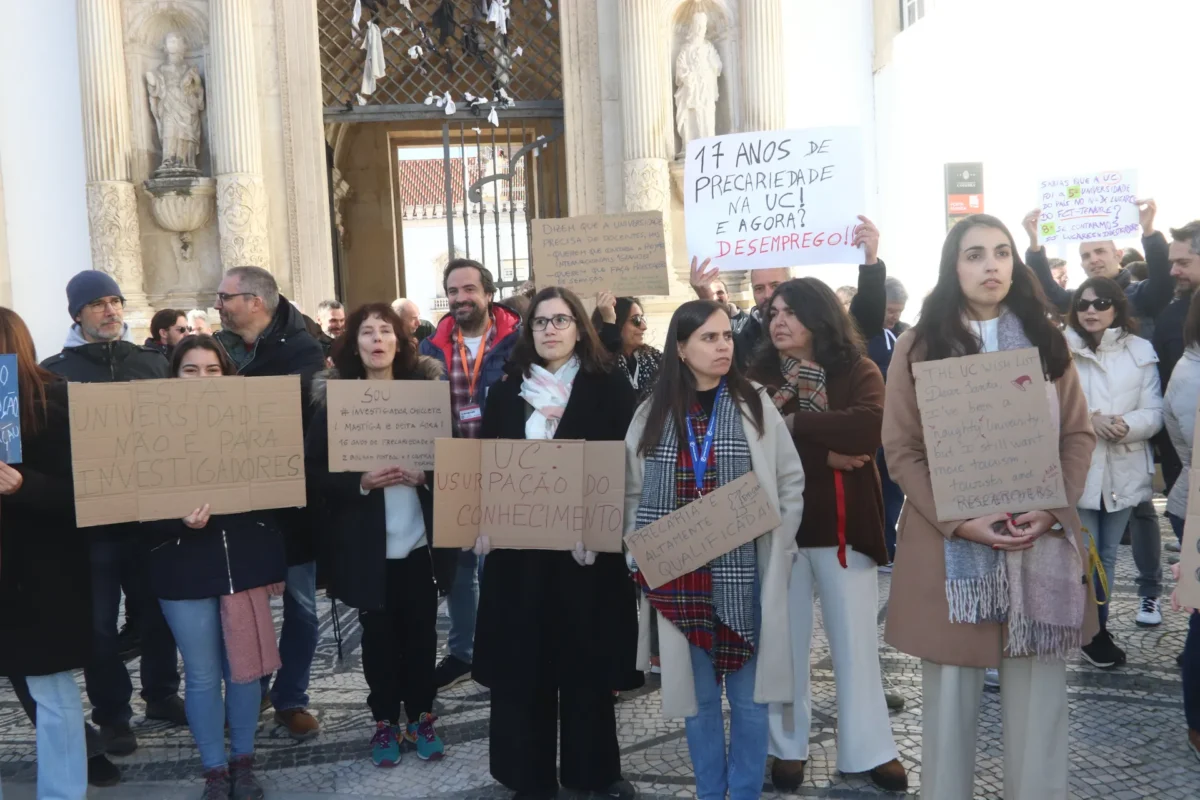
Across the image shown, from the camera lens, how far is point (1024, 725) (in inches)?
122

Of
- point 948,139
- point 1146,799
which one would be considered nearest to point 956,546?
point 1146,799

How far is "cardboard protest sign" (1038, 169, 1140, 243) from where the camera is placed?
7750mm

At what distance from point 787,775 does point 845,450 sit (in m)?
1.20

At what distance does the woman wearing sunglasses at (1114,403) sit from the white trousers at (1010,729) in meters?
2.14

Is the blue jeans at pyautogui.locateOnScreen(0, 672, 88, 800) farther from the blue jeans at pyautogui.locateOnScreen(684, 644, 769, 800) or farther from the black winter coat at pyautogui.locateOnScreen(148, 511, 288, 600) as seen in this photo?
the blue jeans at pyautogui.locateOnScreen(684, 644, 769, 800)

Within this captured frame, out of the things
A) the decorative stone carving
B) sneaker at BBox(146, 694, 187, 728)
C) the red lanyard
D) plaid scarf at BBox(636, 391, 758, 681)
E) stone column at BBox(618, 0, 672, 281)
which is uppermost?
stone column at BBox(618, 0, 672, 281)

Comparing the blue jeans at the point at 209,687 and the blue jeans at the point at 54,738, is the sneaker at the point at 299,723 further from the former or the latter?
the blue jeans at the point at 54,738

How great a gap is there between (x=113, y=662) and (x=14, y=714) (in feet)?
2.84

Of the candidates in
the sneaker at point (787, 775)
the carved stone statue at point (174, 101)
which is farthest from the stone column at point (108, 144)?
the sneaker at point (787, 775)

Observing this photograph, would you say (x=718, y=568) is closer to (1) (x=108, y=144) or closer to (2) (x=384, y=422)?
(2) (x=384, y=422)

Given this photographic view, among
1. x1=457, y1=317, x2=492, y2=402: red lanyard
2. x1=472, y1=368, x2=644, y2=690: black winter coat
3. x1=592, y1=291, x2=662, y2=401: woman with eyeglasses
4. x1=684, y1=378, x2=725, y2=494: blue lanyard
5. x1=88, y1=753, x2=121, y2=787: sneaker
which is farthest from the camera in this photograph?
x1=592, y1=291, x2=662, y2=401: woman with eyeglasses

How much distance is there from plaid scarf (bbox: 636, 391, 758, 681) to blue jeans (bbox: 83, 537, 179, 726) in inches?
87.8

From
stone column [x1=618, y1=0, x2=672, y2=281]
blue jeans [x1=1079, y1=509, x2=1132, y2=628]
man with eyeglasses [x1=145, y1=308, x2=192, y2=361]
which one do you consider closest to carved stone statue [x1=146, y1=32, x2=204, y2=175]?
stone column [x1=618, y1=0, x2=672, y2=281]

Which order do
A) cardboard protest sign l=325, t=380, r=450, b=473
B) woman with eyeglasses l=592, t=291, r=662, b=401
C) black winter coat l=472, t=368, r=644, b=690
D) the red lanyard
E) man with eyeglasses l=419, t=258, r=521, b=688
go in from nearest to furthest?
1. black winter coat l=472, t=368, r=644, b=690
2. cardboard protest sign l=325, t=380, r=450, b=473
3. man with eyeglasses l=419, t=258, r=521, b=688
4. the red lanyard
5. woman with eyeglasses l=592, t=291, r=662, b=401
